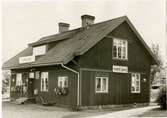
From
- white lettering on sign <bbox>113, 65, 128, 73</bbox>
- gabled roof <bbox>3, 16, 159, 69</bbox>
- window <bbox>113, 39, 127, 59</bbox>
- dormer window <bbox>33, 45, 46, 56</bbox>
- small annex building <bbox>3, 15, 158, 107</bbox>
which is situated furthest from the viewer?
dormer window <bbox>33, 45, 46, 56</bbox>

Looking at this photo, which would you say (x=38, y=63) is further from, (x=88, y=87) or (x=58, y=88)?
(x=88, y=87)

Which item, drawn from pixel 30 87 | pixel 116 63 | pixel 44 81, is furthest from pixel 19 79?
pixel 116 63

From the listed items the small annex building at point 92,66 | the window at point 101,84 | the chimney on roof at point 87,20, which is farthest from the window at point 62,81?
the chimney on roof at point 87,20

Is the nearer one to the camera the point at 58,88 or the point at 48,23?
the point at 48,23

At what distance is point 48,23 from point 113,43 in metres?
4.97

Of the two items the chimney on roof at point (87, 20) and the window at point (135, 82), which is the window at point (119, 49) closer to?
the window at point (135, 82)

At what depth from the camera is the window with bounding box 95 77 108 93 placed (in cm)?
1494

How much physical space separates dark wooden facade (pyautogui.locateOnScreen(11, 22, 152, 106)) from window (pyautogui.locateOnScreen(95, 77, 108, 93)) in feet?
0.61

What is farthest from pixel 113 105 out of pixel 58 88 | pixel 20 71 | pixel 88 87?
pixel 20 71

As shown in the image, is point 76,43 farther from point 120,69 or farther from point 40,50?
point 40,50

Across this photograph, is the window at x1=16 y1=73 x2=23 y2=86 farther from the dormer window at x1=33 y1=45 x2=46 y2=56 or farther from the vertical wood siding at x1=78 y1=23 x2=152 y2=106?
the vertical wood siding at x1=78 y1=23 x2=152 y2=106

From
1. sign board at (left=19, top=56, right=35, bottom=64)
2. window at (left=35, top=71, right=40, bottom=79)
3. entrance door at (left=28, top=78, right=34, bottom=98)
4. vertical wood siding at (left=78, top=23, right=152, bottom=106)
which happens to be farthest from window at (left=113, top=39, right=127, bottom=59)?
entrance door at (left=28, top=78, right=34, bottom=98)

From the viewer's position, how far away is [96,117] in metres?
12.0

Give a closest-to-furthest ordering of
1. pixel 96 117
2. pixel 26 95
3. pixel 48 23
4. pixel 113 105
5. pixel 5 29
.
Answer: pixel 5 29 < pixel 48 23 < pixel 96 117 < pixel 113 105 < pixel 26 95
